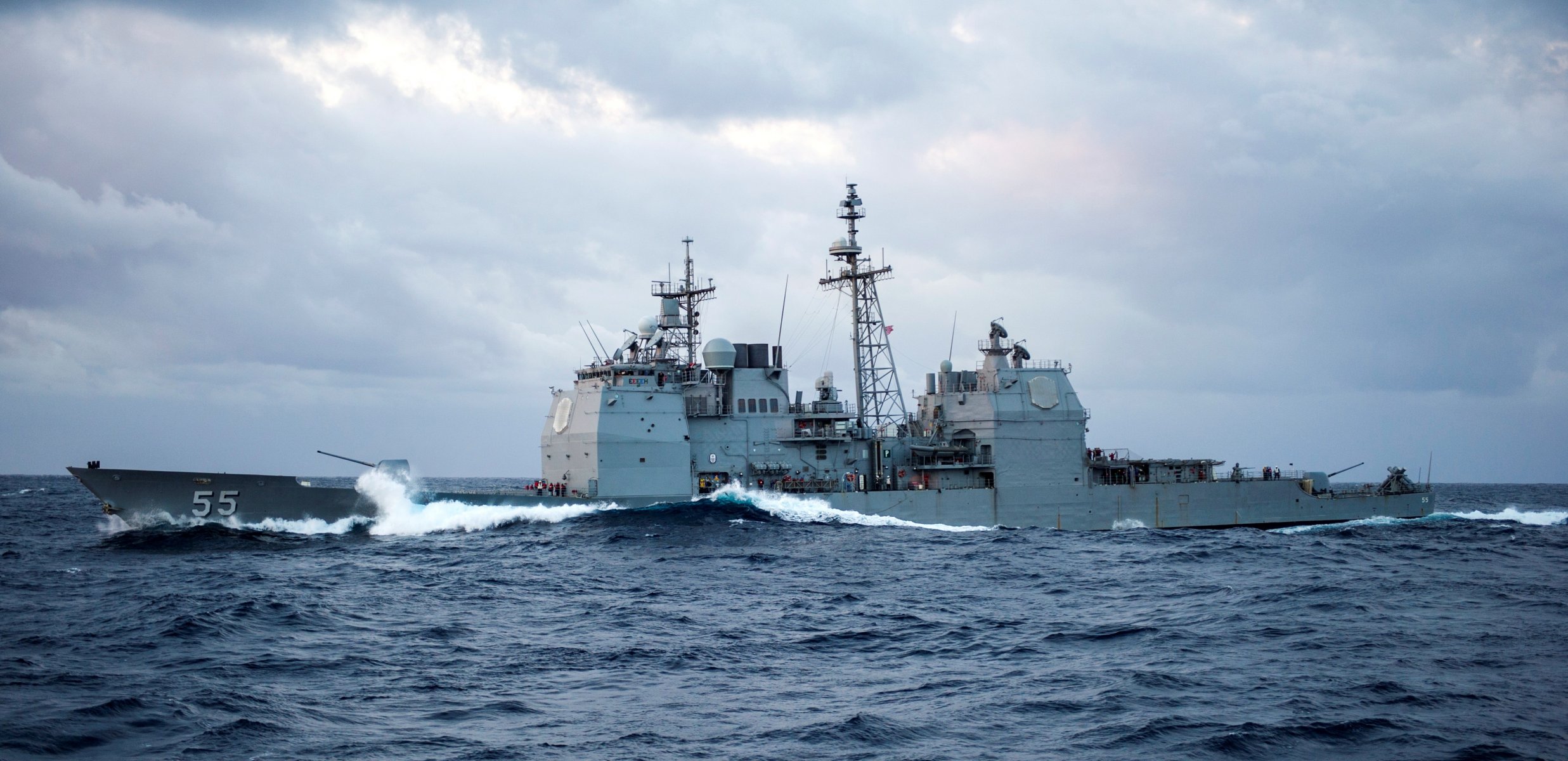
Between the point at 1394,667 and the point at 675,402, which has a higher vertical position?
the point at 675,402

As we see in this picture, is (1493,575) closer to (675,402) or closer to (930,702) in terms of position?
(930,702)

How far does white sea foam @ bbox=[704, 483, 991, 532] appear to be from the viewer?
34.4 meters

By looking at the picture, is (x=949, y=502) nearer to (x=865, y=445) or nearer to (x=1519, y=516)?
(x=865, y=445)

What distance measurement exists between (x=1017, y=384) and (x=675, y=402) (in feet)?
40.8

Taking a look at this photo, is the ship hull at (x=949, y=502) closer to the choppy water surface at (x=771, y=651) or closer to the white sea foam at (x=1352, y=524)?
the white sea foam at (x=1352, y=524)

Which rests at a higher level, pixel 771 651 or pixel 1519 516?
pixel 1519 516

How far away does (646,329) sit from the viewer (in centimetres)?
3778

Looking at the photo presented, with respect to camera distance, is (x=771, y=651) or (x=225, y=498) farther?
(x=225, y=498)

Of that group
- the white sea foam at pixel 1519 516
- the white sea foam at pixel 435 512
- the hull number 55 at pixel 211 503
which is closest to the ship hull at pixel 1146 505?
the white sea foam at pixel 1519 516

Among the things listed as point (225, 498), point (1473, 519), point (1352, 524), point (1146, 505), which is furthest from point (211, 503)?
point (1473, 519)

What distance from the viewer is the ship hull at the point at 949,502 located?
31.0 m

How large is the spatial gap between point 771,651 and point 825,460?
21043mm

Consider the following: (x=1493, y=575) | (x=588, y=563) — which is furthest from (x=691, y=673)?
(x=1493, y=575)

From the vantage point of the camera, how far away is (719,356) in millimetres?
36312
